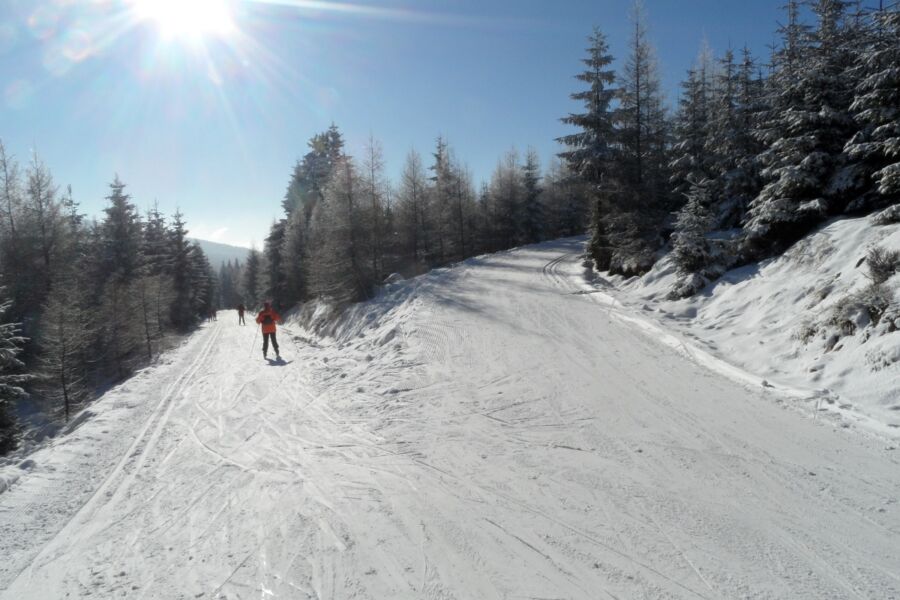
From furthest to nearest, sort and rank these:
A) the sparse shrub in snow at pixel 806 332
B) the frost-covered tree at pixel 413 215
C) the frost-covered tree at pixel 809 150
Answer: the frost-covered tree at pixel 413 215
the frost-covered tree at pixel 809 150
the sparse shrub in snow at pixel 806 332

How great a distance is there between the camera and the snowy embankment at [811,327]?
5785mm

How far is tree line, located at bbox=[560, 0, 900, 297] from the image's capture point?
10922 mm

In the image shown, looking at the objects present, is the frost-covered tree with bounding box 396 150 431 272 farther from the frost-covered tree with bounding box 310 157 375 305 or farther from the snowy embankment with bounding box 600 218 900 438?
the snowy embankment with bounding box 600 218 900 438

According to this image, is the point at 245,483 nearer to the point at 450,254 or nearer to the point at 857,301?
the point at 857,301

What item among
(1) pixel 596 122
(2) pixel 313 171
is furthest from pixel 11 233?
(1) pixel 596 122

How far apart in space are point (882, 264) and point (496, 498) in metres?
8.30

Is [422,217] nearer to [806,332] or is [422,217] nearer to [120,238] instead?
[120,238]

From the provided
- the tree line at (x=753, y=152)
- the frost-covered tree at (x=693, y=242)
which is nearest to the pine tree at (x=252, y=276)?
the tree line at (x=753, y=152)

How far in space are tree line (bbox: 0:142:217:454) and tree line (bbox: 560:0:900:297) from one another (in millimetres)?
24159

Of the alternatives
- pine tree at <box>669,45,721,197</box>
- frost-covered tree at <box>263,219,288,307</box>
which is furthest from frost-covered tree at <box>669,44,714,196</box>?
frost-covered tree at <box>263,219,288,307</box>

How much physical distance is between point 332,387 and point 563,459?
18.8 ft

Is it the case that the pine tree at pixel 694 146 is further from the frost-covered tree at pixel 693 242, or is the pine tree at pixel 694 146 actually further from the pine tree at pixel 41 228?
the pine tree at pixel 41 228

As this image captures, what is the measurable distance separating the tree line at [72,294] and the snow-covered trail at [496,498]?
1529 cm

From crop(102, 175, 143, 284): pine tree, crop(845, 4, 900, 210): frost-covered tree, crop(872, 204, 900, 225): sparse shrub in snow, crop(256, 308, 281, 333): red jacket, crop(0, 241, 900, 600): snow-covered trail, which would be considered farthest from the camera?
crop(102, 175, 143, 284): pine tree
